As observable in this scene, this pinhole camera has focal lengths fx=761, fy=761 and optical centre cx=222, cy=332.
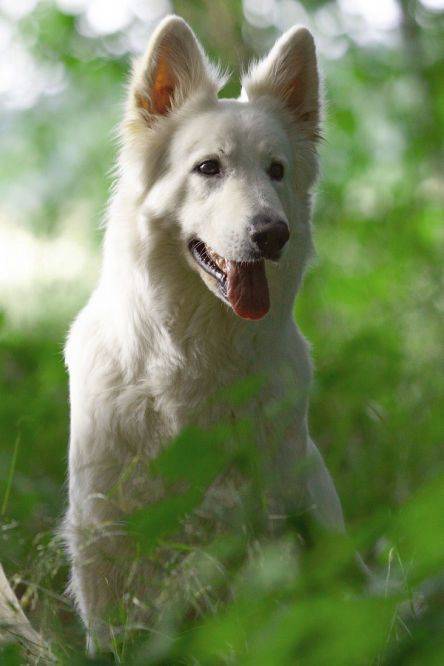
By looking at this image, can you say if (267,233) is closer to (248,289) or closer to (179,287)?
(248,289)

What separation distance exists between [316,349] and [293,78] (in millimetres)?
2566

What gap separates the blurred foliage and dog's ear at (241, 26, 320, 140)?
0.39 m

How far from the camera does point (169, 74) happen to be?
3.36 metres

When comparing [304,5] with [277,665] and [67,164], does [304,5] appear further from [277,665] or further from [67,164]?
[277,665]

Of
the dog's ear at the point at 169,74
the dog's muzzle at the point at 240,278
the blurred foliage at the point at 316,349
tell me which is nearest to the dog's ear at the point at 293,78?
the dog's ear at the point at 169,74

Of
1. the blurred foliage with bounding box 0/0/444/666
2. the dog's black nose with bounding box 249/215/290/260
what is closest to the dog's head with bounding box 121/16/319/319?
the dog's black nose with bounding box 249/215/290/260

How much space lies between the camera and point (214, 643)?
0.94 metres

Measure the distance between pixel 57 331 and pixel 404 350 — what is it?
137 inches

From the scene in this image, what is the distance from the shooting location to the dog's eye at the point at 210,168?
3.14 metres

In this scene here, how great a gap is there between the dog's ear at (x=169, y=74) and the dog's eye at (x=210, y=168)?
39 centimetres

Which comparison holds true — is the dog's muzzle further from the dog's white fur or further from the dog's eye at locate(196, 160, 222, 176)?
the dog's eye at locate(196, 160, 222, 176)

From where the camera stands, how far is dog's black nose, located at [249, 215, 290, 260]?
9.21ft

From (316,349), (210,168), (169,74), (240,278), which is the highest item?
(169,74)

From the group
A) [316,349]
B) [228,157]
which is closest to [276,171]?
[228,157]
